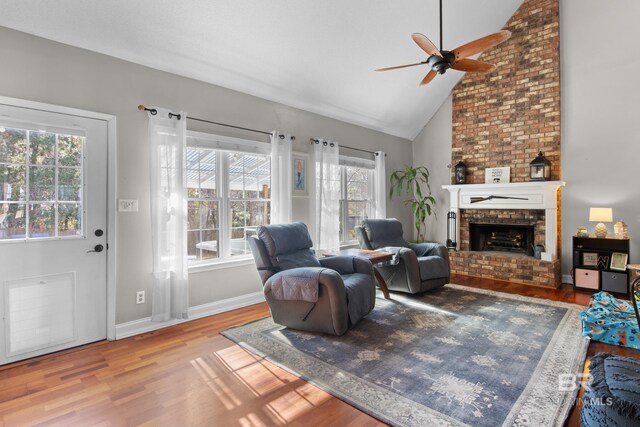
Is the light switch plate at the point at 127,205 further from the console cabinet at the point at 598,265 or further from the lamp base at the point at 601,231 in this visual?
the lamp base at the point at 601,231

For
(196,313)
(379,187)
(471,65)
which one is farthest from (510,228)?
(196,313)

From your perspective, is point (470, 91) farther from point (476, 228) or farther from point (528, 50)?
point (476, 228)

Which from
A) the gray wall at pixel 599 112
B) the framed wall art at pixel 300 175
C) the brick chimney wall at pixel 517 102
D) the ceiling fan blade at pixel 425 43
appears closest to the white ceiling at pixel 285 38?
the brick chimney wall at pixel 517 102

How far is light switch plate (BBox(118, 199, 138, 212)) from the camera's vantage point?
3064 millimetres

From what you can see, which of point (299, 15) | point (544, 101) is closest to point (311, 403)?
point (299, 15)

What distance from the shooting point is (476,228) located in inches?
235

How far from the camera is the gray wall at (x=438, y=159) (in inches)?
250

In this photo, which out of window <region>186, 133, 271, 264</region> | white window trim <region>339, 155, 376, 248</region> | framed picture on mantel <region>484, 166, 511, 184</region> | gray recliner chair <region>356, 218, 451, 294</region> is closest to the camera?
window <region>186, 133, 271, 264</region>

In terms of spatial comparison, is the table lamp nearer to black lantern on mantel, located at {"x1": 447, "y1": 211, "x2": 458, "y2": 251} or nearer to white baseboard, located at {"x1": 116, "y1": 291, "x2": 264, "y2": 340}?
black lantern on mantel, located at {"x1": 447, "y1": 211, "x2": 458, "y2": 251}

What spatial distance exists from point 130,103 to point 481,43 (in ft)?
10.2

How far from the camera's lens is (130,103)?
3125mm

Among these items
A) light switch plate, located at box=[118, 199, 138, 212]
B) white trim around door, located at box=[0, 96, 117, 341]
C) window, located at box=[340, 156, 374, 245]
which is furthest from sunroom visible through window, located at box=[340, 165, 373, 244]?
white trim around door, located at box=[0, 96, 117, 341]

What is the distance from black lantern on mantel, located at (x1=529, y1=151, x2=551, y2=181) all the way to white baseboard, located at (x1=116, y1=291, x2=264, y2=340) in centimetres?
441

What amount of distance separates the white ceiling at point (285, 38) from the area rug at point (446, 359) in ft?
9.00
